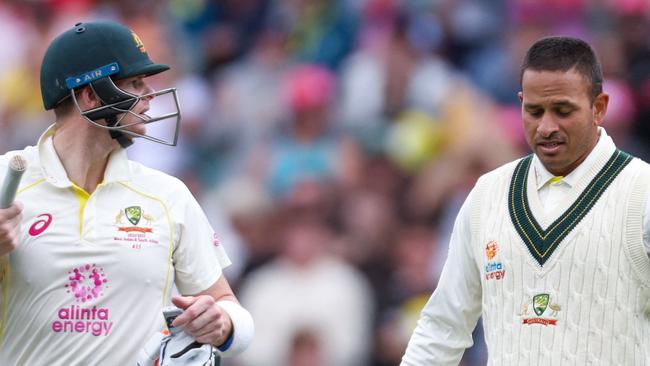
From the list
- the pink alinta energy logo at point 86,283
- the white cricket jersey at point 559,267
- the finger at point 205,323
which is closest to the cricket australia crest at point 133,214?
the pink alinta energy logo at point 86,283

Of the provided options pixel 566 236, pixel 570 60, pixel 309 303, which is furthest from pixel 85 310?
pixel 309 303

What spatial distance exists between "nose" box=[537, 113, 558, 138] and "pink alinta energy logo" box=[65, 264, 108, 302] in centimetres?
172

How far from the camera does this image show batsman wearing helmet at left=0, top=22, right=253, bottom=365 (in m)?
5.29

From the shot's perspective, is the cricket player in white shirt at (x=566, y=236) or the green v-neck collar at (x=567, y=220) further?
the green v-neck collar at (x=567, y=220)

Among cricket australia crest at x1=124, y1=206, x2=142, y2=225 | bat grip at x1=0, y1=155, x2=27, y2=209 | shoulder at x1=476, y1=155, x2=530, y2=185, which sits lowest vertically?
cricket australia crest at x1=124, y1=206, x2=142, y2=225

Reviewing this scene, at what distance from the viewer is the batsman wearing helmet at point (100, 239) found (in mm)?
5289

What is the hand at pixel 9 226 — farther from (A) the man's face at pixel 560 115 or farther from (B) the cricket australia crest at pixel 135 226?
(A) the man's face at pixel 560 115

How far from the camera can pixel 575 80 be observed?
5.20 metres

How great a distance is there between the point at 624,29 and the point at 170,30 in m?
4.01

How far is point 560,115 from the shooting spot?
204 inches

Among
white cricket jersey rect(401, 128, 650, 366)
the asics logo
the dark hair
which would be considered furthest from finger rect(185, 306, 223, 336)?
the dark hair

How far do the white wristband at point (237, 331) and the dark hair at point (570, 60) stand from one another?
1.46 m

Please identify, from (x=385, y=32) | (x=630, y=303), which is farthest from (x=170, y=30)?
(x=630, y=303)

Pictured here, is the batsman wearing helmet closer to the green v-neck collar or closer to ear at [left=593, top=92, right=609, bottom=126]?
the green v-neck collar
